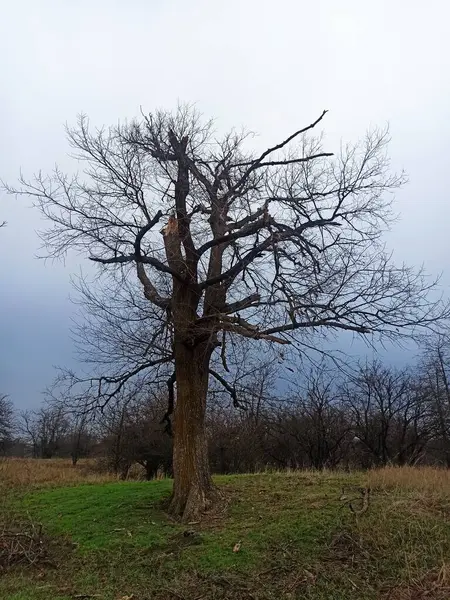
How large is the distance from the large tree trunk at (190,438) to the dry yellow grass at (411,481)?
3.52m

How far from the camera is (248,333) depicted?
31.2 feet

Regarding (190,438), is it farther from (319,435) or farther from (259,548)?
(319,435)

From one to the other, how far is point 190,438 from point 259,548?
2.74m

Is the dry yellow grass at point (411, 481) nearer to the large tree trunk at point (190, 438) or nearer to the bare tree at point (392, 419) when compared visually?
the large tree trunk at point (190, 438)

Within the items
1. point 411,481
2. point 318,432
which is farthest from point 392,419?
point 411,481

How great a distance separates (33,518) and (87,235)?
585cm

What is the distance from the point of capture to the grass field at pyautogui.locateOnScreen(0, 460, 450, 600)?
705cm

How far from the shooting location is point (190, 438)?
10.4 m

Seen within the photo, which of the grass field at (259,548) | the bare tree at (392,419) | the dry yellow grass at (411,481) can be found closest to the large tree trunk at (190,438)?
the grass field at (259,548)

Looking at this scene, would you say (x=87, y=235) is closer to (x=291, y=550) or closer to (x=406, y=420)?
(x=291, y=550)

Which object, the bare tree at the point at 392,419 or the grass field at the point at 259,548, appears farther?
the bare tree at the point at 392,419

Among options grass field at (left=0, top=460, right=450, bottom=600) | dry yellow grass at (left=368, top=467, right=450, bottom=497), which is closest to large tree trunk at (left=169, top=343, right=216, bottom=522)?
grass field at (left=0, top=460, right=450, bottom=600)

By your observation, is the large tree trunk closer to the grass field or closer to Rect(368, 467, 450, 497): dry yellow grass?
the grass field

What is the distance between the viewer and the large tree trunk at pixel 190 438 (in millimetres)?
10180
